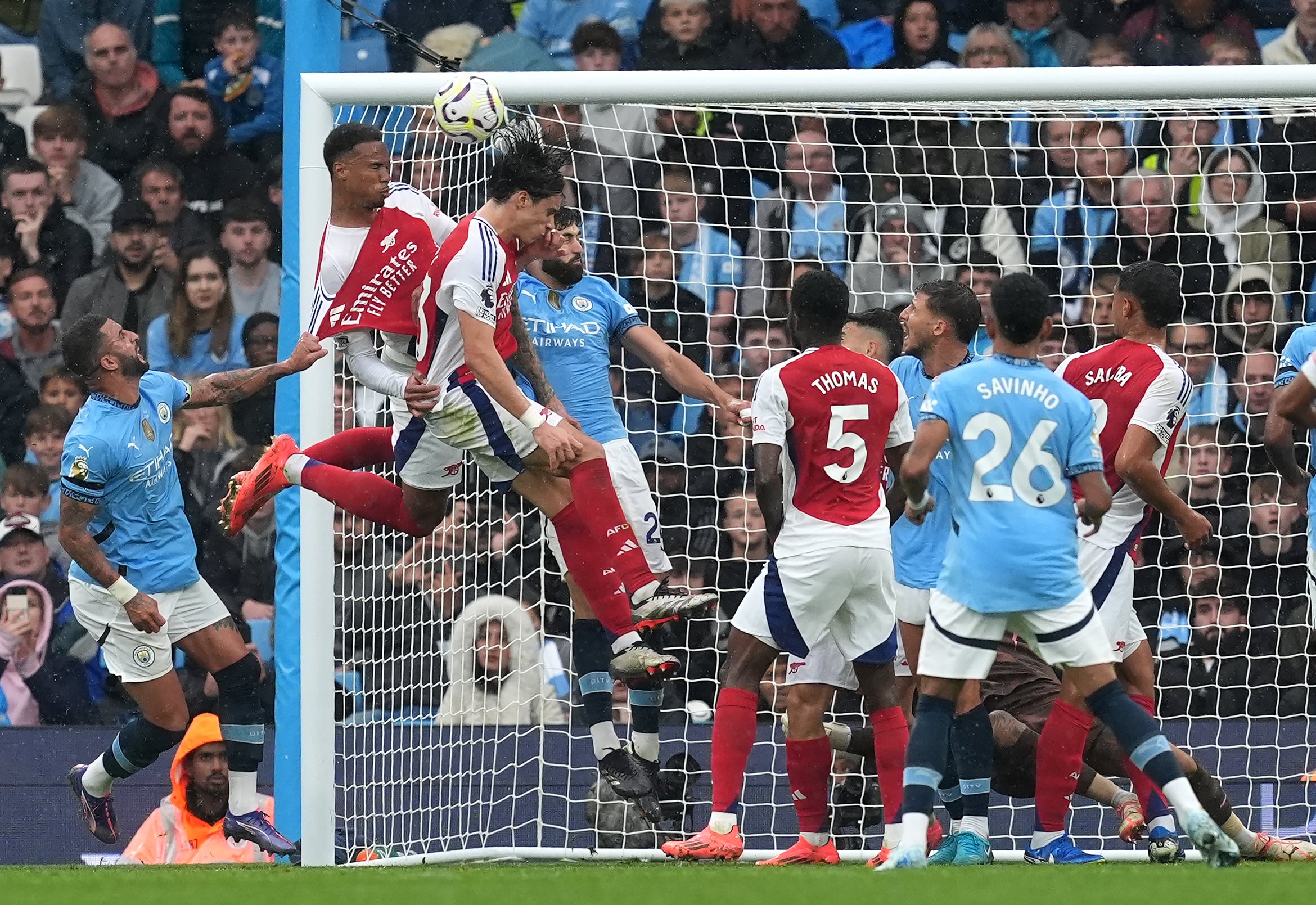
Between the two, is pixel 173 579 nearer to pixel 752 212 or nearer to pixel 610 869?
pixel 610 869

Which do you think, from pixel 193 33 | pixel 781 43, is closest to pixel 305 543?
pixel 781 43

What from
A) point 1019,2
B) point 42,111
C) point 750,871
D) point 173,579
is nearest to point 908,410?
point 750,871

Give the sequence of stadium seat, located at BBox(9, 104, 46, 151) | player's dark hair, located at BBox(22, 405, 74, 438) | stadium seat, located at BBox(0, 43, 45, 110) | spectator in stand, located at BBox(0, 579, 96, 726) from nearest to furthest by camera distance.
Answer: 1. spectator in stand, located at BBox(0, 579, 96, 726)
2. player's dark hair, located at BBox(22, 405, 74, 438)
3. stadium seat, located at BBox(9, 104, 46, 151)
4. stadium seat, located at BBox(0, 43, 45, 110)

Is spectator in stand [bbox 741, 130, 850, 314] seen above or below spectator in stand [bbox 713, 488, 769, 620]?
above

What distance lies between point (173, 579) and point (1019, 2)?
19.2ft

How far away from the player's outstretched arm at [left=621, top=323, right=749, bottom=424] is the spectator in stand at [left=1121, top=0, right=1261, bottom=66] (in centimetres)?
412

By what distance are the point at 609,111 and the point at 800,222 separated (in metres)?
1.49

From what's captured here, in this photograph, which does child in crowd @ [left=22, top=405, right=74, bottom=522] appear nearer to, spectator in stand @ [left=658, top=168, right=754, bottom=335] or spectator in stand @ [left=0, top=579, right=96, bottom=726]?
spectator in stand @ [left=0, top=579, right=96, bottom=726]

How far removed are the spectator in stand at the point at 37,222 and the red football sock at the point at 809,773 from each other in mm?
6199

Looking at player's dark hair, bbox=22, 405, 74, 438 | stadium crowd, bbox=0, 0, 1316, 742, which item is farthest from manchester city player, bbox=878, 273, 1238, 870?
player's dark hair, bbox=22, 405, 74, 438

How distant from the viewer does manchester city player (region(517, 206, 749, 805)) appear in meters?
7.54

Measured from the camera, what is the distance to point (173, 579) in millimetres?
8055

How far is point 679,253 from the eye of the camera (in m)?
9.57

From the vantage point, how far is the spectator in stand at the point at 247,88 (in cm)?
1108
